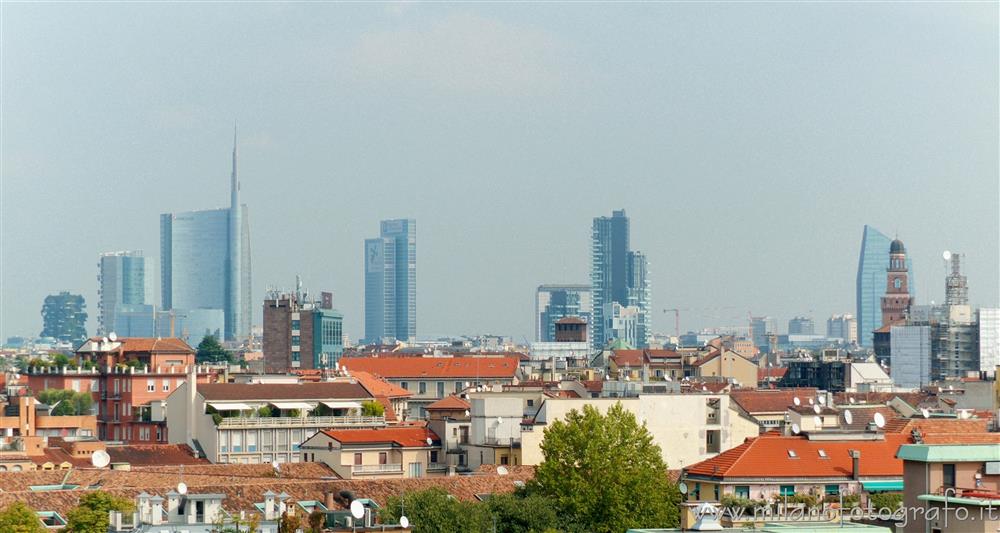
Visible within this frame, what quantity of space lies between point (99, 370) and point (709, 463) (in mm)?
71517

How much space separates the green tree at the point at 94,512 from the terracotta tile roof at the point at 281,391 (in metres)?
40.8

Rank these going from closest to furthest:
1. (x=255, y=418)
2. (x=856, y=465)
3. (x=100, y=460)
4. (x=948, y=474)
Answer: (x=948, y=474) → (x=856, y=465) → (x=100, y=460) → (x=255, y=418)

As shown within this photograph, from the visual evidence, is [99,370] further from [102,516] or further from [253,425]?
[102,516]

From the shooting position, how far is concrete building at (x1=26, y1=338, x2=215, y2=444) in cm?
11281

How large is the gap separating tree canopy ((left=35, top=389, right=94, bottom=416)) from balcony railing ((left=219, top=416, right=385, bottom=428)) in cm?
2365

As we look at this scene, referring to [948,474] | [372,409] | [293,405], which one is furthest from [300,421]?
[948,474]

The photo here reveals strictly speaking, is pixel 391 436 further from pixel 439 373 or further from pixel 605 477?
pixel 439 373

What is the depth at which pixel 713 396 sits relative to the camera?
76.9 m

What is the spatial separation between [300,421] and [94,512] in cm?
4168

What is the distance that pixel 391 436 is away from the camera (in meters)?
74.8

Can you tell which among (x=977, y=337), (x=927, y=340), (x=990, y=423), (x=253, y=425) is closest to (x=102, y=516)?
(x=990, y=423)

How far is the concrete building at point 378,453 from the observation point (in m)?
71.5

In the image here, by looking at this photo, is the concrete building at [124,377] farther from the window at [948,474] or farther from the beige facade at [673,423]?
the window at [948,474]

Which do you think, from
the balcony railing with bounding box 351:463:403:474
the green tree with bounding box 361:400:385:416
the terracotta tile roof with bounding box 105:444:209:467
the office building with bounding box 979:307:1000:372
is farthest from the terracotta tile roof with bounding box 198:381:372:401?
the office building with bounding box 979:307:1000:372
